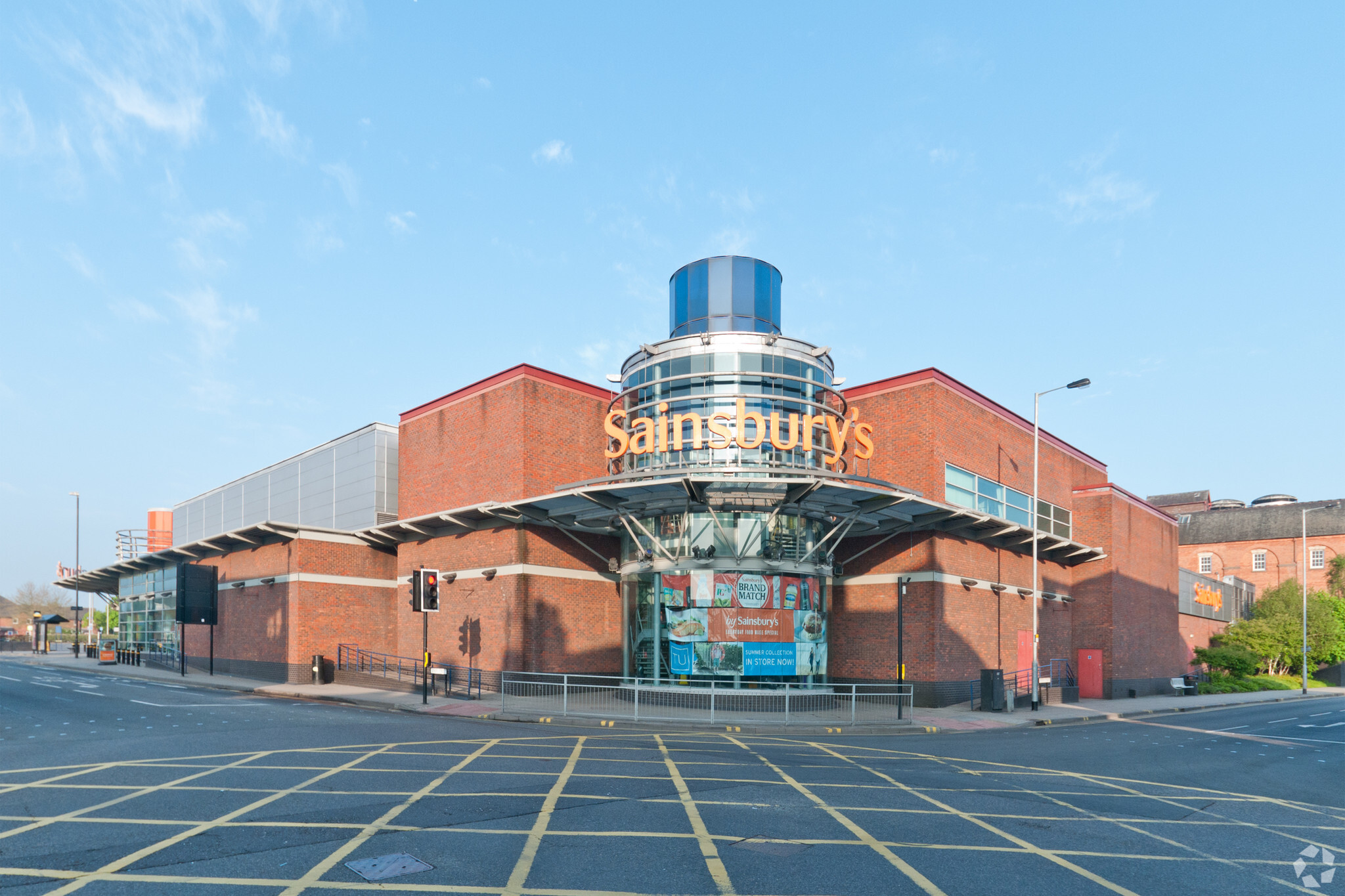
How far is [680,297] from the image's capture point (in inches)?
1293

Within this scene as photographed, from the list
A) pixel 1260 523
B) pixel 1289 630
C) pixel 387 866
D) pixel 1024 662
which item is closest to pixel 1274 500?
pixel 1260 523

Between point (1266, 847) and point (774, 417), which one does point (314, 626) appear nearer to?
point (774, 417)

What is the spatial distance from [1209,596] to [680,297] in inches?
1858

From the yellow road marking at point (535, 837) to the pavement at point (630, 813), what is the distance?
46mm

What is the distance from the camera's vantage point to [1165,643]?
4803 cm

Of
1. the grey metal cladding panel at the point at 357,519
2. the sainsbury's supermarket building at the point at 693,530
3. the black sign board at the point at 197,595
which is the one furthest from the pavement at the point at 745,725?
the grey metal cladding panel at the point at 357,519

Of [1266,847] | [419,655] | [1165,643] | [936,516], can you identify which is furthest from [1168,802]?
[1165,643]

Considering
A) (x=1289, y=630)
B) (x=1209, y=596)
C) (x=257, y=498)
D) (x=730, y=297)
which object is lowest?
(x=1289, y=630)

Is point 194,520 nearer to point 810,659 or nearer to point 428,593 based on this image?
point 428,593

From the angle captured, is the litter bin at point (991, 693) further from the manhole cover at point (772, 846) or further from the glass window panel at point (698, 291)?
the manhole cover at point (772, 846)

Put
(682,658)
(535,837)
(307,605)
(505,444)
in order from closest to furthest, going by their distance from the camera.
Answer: (535,837)
(682,658)
(505,444)
(307,605)

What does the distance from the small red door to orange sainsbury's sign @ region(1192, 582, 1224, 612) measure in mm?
26829

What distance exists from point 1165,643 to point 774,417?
1371 inches

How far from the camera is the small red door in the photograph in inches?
1361
